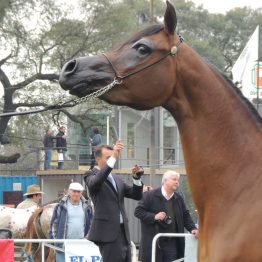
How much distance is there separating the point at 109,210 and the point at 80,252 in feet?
5.93

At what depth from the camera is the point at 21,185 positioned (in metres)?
27.8

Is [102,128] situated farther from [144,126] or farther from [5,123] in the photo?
[5,123]

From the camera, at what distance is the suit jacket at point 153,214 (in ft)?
30.0

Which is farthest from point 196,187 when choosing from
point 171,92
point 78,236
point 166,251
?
point 78,236

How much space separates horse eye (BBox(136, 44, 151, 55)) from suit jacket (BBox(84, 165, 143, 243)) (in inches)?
127

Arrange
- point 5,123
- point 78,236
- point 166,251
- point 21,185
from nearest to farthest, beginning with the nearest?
1. point 166,251
2. point 78,236
3. point 21,185
4. point 5,123

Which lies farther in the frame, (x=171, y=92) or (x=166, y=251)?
(x=166, y=251)

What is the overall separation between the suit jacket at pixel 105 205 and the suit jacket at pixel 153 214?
139 cm

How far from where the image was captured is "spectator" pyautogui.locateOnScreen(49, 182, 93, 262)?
982cm

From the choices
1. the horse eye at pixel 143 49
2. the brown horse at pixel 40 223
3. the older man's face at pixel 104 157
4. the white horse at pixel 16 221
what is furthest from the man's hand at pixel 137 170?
the white horse at pixel 16 221

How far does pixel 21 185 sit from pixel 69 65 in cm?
2409

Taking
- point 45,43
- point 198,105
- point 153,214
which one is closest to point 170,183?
point 153,214

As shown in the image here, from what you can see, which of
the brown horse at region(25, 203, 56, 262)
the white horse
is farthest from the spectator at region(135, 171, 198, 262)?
the white horse

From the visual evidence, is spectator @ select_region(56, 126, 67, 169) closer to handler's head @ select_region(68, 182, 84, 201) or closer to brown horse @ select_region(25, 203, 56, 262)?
brown horse @ select_region(25, 203, 56, 262)
